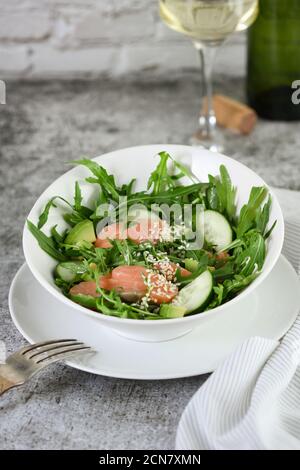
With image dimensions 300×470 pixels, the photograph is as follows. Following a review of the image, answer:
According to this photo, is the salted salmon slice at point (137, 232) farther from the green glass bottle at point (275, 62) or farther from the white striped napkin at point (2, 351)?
the green glass bottle at point (275, 62)

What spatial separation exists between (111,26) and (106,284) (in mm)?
1079

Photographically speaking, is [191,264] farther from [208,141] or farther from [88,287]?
[208,141]

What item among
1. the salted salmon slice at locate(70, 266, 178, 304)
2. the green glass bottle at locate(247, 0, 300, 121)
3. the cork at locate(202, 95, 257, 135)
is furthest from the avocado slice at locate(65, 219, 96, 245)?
the green glass bottle at locate(247, 0, 300, 121)

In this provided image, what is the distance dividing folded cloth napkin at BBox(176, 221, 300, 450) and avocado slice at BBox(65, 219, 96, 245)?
0.29 m

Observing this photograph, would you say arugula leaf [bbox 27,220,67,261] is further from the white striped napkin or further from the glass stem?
the glass stem

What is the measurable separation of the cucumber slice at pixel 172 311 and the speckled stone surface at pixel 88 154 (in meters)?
0.09

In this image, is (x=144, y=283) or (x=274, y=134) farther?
(x=274, y=134)

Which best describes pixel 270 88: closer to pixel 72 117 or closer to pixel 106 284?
pixel 72 117

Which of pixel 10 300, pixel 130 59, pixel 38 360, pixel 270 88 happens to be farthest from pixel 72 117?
pixel 38 360

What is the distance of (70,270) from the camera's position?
101 centimetres

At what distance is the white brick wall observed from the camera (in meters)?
1.85

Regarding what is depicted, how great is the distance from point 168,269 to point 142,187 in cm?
24

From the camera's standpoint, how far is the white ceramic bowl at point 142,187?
90 centimetres

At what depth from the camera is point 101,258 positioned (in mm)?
1002
